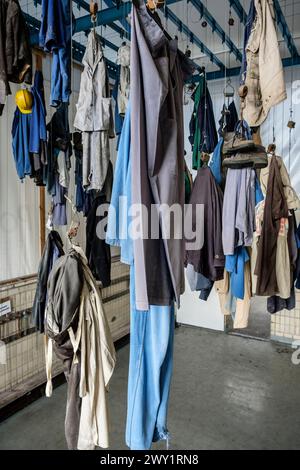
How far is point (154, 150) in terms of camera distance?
97 cm

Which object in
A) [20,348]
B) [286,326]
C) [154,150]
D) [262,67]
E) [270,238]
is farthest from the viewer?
[286,326]

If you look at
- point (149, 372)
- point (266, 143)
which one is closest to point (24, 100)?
point (149, 372)

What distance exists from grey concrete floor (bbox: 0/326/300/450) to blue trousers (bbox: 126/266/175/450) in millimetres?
1170

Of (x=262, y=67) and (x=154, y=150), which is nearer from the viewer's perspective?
(x=154, y=150)

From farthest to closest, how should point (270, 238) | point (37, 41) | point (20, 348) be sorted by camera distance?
point (20, 348) → point (37, 41) → point (270, 238)

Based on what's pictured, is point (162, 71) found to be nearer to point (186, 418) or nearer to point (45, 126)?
point (45, 126)

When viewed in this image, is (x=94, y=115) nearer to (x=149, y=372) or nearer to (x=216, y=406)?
(x=149, y=372)

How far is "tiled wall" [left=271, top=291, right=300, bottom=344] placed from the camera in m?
3.65

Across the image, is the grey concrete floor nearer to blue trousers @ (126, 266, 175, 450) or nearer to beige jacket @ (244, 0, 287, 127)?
blue trousers @ (126, 266, 175, 450)

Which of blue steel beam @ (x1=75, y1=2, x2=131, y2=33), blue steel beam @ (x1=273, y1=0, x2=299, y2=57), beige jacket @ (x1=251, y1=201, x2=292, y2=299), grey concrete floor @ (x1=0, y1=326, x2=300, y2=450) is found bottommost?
grey concrete floor @ (x1=0, y1=326, x2=300, y2=450)

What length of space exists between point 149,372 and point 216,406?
1.73 meters

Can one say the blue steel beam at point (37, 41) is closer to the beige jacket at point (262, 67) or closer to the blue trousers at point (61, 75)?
the blue trousers at point (61, 75)

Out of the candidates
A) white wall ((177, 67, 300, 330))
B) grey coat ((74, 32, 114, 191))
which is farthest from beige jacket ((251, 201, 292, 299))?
white wall ((177, 67, 300, 330))

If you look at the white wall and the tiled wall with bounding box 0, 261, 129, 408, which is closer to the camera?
the tiled wall with bounding box 0, 261, 129, 408
